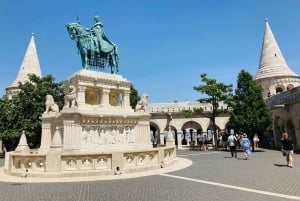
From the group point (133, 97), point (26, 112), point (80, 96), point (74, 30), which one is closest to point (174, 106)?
point (133, 97)

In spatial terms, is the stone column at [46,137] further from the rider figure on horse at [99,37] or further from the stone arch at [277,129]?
→ the stone arch at [277,129]

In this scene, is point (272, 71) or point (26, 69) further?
point (26, 69)

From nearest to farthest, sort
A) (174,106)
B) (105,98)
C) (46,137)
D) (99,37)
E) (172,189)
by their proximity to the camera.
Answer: (172,189) → (46,137) → (105,98) → (99,37) → (174,106)

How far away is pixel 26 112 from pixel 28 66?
13810 millimetres

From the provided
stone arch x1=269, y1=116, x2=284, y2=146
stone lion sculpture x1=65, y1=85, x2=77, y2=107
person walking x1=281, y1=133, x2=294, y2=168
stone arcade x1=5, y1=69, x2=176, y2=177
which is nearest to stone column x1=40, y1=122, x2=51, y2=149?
stone arcade x1=5, y1=69, x2=176, y2=177

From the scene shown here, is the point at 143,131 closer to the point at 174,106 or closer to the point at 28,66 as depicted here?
the point at 174,106

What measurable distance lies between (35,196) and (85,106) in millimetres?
9158

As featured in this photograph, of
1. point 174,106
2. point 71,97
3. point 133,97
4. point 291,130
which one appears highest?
point 133,97

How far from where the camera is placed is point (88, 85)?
16797 mm

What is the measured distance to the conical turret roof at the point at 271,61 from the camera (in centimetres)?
3462

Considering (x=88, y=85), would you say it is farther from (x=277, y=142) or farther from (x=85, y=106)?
(x=277, y=142)

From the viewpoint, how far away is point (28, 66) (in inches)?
1535

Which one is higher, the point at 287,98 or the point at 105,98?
the point at 287,98

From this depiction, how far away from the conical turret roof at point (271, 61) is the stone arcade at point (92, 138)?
23.7 m
